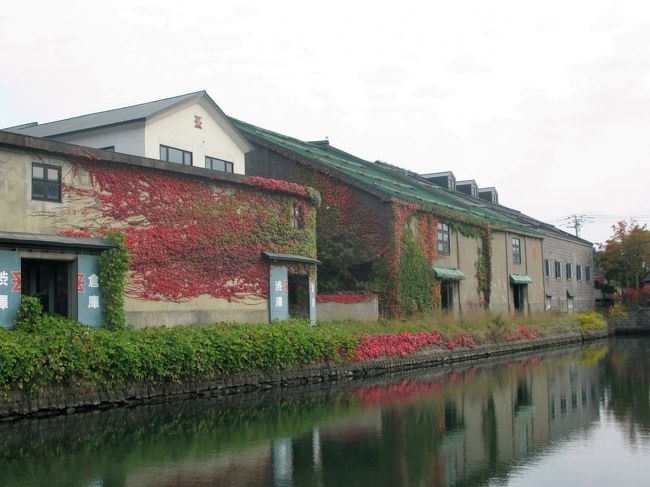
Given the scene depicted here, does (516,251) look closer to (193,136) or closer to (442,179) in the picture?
(442,179)

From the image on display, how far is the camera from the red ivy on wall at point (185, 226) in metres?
20.2

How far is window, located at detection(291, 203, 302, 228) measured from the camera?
87.5ft

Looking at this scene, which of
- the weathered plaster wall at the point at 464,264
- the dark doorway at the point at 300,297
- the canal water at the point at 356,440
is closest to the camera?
the canal water at the point at 356,440

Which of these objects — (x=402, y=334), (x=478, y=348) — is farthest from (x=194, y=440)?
(x=478, y=348)

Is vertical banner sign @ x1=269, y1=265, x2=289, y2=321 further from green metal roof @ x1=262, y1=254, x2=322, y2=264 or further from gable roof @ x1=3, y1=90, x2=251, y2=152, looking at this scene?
gable roof @ x1=3, y1=90, x2=251, y2=152

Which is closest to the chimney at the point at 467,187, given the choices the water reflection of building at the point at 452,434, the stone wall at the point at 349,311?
the stone wall at the point at 349,311

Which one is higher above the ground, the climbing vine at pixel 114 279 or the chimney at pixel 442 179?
the chimney at pixel 442 179

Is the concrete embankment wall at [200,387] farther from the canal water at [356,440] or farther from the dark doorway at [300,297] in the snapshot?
the dark doorway at [300,297]

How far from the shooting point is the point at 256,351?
19953 millimetres

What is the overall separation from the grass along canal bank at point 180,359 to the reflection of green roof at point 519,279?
17015mm

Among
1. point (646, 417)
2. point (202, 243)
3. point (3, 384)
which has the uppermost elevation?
point (202, 243)

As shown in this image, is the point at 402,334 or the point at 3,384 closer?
the point at 3,384

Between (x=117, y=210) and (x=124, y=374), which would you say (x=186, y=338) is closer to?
(x=124, y=374)

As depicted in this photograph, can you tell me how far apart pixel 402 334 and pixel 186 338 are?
1021 centimetres
